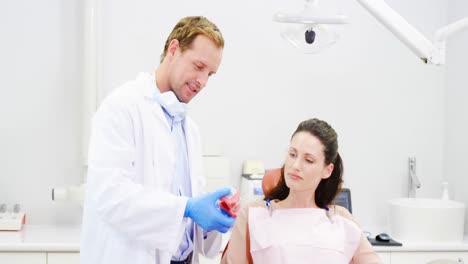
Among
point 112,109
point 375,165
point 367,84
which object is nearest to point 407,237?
point 375,165

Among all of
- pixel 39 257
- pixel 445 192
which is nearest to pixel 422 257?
pixel 445 192

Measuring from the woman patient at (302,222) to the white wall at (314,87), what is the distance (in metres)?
1.26

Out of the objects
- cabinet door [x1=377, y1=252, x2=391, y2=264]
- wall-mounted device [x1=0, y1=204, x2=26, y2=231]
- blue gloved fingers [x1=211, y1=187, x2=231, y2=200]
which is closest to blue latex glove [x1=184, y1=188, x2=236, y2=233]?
blue gloved fingers [x1=211, y1=187, x2=231, y2=200]

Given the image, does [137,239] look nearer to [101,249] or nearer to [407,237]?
[101,249]

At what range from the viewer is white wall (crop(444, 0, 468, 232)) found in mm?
3443

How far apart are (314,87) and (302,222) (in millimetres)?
1496

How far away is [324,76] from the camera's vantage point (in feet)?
11.5

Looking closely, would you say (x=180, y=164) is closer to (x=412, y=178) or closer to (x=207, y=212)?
(x=207, y=212)

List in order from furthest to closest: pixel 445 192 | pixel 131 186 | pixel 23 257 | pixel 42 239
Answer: pixel 445 192 → pixel 42 239 → pixel 23 257 → pixel 131 186

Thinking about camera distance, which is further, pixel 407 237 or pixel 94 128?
pixel 407 237

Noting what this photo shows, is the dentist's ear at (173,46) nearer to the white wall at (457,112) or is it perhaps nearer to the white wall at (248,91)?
the white wall at (248,91)

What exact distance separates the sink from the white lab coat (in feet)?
5.60

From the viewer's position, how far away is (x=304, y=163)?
6.97ft

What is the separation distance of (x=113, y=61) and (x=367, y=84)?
137 cm
